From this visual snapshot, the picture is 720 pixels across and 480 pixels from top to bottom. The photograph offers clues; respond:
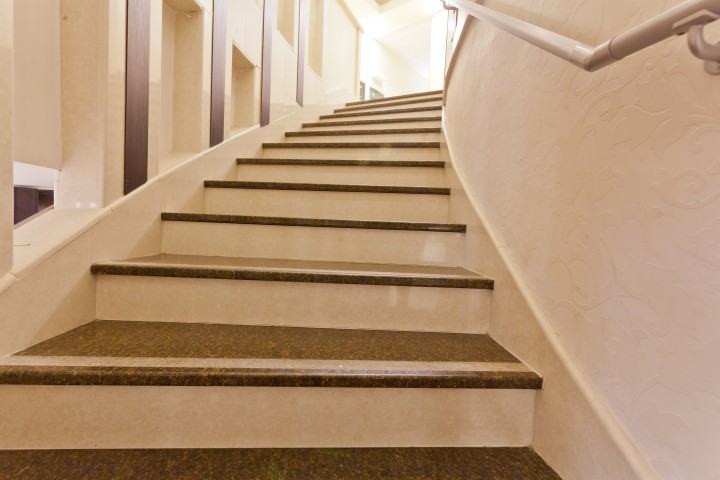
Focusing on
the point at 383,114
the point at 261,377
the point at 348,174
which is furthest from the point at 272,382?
the point at 383,114

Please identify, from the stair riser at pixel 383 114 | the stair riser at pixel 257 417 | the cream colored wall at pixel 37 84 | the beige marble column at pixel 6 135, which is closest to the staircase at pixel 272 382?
the stair riser at pixel 257 417

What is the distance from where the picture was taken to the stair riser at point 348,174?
1781mm

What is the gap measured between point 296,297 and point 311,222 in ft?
1.26

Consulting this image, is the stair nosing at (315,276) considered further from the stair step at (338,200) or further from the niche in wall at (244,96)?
the niche in wall at (244,96)

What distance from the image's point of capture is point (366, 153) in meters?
2.07

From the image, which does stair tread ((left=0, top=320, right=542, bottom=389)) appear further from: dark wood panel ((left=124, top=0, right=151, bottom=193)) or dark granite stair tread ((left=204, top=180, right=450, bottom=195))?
dark granite stair tread ((left=204, top=180, right=450, bottom=195))

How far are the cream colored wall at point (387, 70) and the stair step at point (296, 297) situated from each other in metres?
5.61

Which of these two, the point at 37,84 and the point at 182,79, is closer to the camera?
the point at 37,84

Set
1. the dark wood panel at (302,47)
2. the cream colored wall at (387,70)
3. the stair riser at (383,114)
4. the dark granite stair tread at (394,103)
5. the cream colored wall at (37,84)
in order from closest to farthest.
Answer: the cream colored wall at (37,84) < the stair riser at (383,114) < the dark granite stair tread at (394,103) < the dark wood panel at (302,47) < the cream colored wall at (387,70)

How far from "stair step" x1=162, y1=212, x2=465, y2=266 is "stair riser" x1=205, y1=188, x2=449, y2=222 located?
0.24 m

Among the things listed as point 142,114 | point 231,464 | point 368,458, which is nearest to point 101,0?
point 142,114

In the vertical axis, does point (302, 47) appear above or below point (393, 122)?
above

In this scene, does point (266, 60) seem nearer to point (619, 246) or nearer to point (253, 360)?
point (253, 360)

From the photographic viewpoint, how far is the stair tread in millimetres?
720
